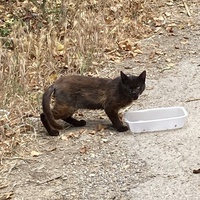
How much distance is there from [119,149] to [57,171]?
67cm

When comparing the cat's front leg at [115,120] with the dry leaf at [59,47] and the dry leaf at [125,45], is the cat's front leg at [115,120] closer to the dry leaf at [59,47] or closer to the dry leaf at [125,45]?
the dry leaf at [59,47]

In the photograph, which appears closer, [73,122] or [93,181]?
[93,181]

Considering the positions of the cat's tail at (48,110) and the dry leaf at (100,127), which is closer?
the cat's tail at (48,110)

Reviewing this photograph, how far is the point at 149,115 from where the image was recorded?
582cm

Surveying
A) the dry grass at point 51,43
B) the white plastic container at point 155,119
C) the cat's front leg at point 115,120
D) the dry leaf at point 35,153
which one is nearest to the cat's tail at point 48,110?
the dry grass at point 51,43

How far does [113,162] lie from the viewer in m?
5.06

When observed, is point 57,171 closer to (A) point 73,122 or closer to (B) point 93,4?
(A) point 73,122

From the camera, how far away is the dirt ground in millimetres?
4574

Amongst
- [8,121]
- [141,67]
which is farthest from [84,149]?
[141,67]

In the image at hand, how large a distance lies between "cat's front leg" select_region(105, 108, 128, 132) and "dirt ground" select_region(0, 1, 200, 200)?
7 cm

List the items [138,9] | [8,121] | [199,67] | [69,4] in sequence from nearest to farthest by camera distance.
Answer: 1. [8,121]
2. [199,67]
3. [69,4]
4. [138,9]

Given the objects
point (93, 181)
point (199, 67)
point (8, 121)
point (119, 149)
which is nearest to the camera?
point (93, 181)

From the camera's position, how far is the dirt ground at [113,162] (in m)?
4.57

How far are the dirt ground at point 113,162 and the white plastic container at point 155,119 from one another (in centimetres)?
7
